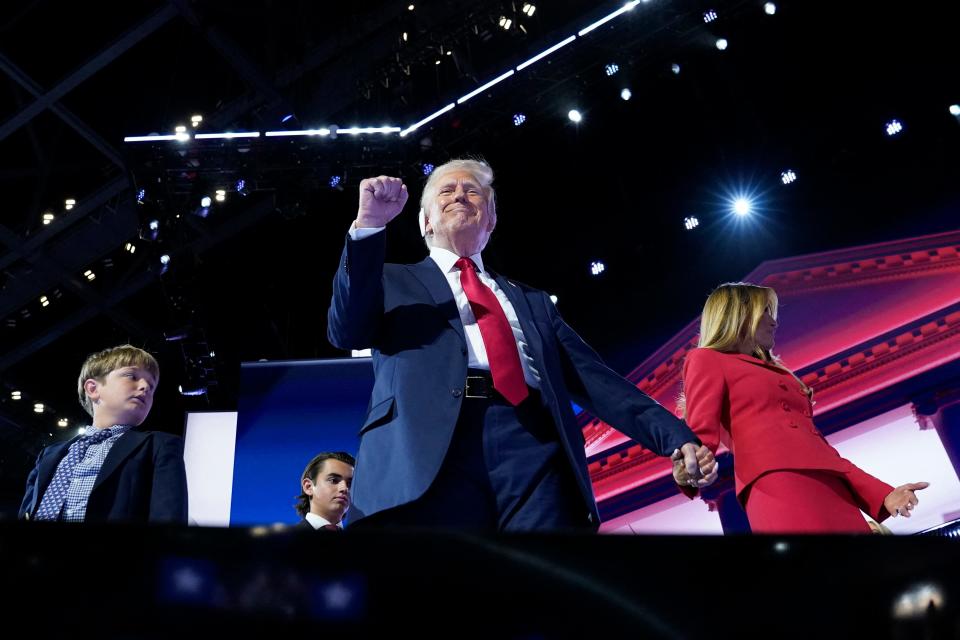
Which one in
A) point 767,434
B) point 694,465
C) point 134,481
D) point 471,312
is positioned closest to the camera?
point 694,465

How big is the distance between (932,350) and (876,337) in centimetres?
48

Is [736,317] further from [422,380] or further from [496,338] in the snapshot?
[422,380]

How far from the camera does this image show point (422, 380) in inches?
78.7

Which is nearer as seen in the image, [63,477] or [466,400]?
[466,400]

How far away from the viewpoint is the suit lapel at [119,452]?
111 inches

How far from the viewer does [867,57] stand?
8.01 meters

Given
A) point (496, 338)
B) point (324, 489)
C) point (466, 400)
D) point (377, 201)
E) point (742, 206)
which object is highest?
point (742, 206)

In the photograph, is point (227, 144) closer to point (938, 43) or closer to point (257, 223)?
point (257, 223)

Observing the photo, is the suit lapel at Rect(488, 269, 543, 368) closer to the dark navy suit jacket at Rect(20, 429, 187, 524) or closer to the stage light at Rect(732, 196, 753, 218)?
the dark navy suit jacket at Rect(20, 429, 187, 524)

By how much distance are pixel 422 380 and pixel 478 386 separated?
137mm

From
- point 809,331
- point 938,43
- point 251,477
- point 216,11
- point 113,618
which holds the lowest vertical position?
point 113,618

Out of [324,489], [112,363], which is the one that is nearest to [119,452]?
[112,363]

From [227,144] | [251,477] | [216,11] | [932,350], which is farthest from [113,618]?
[932,350]

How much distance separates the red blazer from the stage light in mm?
6035
